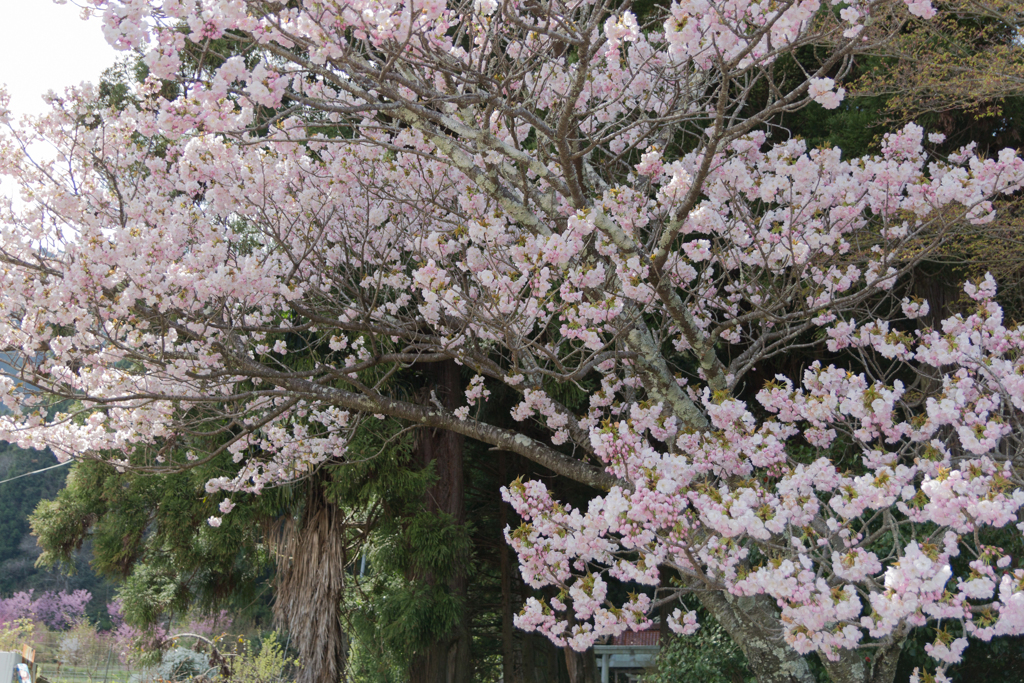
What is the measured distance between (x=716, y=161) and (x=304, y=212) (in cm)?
293

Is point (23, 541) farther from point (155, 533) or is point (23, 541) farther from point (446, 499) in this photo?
point (446, 499)

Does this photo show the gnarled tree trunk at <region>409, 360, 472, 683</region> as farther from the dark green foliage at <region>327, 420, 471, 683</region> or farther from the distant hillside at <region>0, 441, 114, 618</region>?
the distant hillside at <region>0, 441, 114, 618</region>

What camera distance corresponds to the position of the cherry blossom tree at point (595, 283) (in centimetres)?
347

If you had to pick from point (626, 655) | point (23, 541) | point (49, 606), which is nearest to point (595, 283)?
point (626, 655)

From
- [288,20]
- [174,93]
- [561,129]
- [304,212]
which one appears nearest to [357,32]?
[288,20]

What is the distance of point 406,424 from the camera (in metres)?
8.38

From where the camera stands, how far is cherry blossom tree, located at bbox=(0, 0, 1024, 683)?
347 centimetres

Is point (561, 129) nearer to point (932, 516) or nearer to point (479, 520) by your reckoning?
point (932, 516)

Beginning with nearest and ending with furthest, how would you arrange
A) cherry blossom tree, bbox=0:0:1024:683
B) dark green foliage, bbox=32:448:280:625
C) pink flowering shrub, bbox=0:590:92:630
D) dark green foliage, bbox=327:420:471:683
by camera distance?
cherry blossom tree, bbox=0:0:1024:683 < dark green foliage, bbox=327:420:471:683 < dark green foliage, bbox=32:448:280:625 < pink flowering shrub, bbox=0:590:92:630

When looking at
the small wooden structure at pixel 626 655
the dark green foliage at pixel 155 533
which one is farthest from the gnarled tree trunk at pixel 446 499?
the small wooden structure at pixel 626 655

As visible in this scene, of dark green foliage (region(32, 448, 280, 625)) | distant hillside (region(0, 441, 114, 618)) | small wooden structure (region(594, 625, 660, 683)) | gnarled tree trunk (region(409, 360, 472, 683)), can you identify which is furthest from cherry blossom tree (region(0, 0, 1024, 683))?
distant hillside (region(0, 441, 114, 618))

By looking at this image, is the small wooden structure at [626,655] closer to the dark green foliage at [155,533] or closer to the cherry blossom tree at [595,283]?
the dark green foliage at [155,533]

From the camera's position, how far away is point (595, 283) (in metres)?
4.25

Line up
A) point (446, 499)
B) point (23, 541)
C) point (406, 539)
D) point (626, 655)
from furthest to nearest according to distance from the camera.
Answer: point (23, 541)
point (626, 655)
point (446, 499)
point (406, 539)
